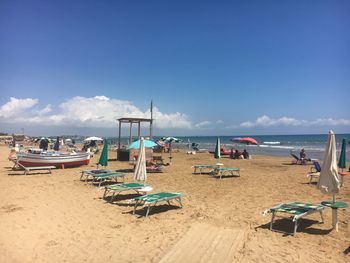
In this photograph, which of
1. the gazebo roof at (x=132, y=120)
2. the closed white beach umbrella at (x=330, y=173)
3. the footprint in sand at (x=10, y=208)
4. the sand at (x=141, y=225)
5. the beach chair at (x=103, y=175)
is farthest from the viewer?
the gazebo roof at (x=132, y=120)

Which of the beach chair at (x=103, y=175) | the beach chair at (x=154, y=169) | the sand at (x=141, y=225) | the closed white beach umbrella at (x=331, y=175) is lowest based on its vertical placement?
the sand at (x=141, y=225)

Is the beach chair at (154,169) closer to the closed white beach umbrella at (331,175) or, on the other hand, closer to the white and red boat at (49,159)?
the white and red boat at (49,159)

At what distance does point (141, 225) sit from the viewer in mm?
7512

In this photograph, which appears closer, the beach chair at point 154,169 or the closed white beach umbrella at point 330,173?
the closed white beach umbrella at point 330,173

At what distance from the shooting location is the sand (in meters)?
5.70

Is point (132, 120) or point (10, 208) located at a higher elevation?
point (132, 120)

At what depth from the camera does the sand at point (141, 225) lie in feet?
18.7

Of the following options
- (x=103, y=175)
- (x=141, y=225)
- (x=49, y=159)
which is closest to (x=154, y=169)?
(x=103, y=175)

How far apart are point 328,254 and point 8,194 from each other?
10.0 m

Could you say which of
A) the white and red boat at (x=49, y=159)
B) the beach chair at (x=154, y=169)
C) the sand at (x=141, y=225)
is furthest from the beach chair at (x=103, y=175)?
the white and red boat at (x=49, y=159)

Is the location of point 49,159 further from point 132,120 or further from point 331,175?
point 331,175

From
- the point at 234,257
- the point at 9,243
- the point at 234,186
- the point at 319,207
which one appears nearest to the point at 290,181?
the point at 234,186

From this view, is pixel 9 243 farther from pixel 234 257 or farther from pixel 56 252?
pixel 234 257

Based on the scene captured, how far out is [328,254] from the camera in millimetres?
5676
